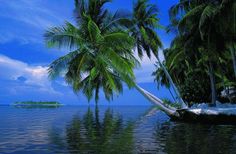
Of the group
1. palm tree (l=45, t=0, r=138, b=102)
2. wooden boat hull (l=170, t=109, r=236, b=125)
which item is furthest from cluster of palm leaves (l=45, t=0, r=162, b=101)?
wooden boat hull (l=170, t=109, r=236, b=125)

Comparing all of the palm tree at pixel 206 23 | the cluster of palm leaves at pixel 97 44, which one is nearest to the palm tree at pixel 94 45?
the cluster of palm leaves at pixel 97 44

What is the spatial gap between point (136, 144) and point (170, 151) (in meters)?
2.69

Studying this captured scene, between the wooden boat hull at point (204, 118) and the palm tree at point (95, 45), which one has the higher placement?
the palm tree at point (95, 45)

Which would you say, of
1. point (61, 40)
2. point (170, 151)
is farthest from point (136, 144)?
point (61, 40)

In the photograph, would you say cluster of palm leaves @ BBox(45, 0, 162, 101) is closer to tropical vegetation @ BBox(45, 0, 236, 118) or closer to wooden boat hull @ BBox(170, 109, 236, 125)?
tropical vegetation @ BBox(45, 0, 236, 118)

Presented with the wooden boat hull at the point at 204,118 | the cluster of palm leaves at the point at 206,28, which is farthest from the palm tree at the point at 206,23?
the wooden boat hull at the point at 204,118

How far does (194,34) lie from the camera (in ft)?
103

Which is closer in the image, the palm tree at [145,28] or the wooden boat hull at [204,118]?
the wooden boat hull at [204,118]

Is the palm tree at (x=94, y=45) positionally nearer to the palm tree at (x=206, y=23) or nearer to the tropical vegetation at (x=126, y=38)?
the tropical vegetation at (x=126, y=38)

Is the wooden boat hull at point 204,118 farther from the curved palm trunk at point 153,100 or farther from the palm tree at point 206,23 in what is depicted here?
the palm tree at point 206,23

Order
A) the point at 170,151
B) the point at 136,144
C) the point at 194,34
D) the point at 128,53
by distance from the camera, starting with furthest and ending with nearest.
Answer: the point at 194,34, the point at 128,53, the point at 136,144, the point at 170,151

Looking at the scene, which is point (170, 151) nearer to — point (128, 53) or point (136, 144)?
point (136, 144)

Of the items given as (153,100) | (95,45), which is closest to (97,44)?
(95,45)

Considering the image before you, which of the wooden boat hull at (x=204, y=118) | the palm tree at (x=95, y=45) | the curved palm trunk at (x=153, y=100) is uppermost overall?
the palm tree at (x=95, y=45)
